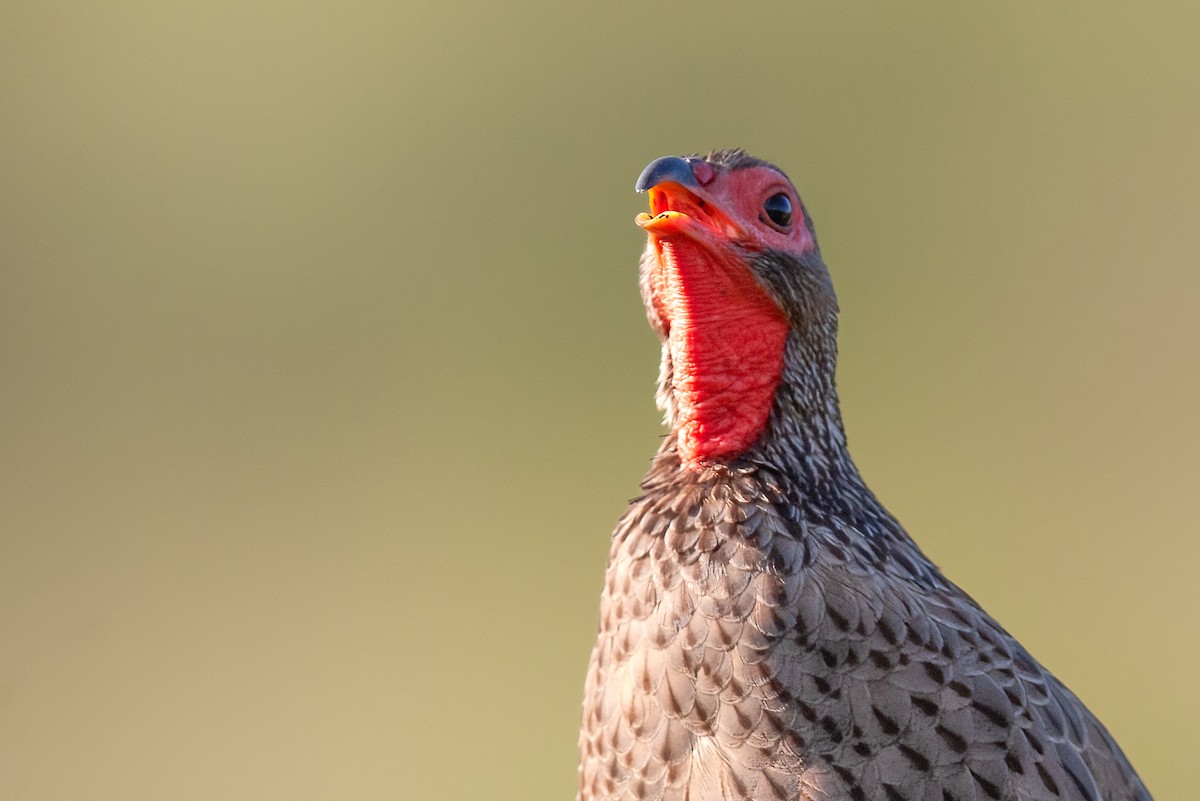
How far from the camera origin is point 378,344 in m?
15.4

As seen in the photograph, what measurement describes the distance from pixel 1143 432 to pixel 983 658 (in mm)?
10194

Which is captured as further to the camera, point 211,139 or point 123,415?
point 211,139

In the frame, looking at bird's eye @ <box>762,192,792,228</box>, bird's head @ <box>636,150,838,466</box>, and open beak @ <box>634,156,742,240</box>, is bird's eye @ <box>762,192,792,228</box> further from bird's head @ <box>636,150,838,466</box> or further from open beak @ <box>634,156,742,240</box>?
open beak @ <box>634,156,742,240</box>

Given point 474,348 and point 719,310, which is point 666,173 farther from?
point 474,348

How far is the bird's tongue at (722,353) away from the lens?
4.51 metres

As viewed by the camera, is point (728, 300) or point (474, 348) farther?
point (474, 348)

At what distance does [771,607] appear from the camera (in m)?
4.02

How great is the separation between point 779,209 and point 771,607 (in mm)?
1306

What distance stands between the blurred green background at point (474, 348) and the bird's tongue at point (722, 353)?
6.09m

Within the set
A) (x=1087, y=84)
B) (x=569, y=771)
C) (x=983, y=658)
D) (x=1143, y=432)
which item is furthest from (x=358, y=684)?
(x=1087, y=84)

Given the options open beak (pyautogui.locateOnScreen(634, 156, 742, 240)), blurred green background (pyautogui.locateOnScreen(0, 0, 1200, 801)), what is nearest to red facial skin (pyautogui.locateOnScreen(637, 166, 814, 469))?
open beak (pyautogui.locateOnScreen(634, 156, 742, 240))

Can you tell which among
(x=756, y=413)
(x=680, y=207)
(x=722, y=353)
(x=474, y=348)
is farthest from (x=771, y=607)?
(x=474, y=348)

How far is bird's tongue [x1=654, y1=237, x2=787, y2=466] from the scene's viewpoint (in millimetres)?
4512

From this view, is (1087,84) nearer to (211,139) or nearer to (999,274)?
(999,274)
